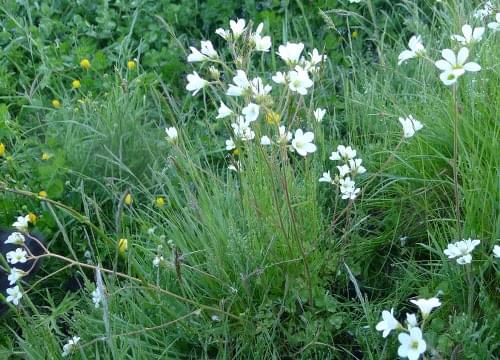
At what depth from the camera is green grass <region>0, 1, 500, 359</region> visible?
237 centimetres

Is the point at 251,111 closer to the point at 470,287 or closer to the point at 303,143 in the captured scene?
the point at 303,143

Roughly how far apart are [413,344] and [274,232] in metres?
0.79

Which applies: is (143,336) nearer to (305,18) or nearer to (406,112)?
(406,112)

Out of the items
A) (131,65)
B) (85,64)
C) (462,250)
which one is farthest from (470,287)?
(85,64)

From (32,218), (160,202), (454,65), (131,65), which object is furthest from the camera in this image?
(131,65)

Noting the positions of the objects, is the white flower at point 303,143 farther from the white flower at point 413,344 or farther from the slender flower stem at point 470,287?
the white flower at point 413,344

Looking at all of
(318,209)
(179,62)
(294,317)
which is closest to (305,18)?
(179,62)

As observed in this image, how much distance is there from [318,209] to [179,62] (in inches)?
65.7

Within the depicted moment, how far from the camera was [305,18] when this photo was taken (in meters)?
3.98

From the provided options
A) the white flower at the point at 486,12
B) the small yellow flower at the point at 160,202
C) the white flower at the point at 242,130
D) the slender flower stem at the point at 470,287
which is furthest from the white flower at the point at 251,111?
the white flower at the point at 486,12

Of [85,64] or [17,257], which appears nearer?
[17,257]

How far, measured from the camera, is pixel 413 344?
69.2 inches

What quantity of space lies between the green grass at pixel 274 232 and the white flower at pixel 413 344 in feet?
0.55

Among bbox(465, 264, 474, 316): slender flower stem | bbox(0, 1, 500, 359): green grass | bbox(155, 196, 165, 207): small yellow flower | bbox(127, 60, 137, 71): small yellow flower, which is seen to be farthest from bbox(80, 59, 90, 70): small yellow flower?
bbox(465, 264, 474, 316): slender flower stem
